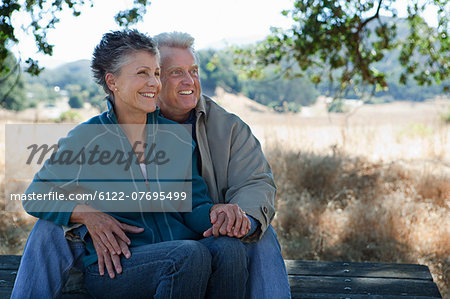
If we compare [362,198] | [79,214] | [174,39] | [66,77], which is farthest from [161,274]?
[66,77]

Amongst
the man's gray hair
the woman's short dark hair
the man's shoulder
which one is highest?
the man's gray hair

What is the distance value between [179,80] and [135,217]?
29.6 inches

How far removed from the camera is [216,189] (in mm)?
2393

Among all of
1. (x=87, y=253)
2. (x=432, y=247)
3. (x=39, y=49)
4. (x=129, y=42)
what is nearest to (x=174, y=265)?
(x=87, y=253)

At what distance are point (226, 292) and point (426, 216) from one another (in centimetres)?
321

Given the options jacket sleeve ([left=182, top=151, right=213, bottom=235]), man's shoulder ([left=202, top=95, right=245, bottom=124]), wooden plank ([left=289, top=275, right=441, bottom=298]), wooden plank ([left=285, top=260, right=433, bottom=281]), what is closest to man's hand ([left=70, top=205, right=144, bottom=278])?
jacket sleeve ([left=182, top=151, right=213, bottom=235])

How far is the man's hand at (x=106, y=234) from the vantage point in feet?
6.18

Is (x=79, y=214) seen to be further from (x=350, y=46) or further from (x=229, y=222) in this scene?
(x=350, y=46)

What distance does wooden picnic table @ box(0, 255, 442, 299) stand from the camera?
229cm

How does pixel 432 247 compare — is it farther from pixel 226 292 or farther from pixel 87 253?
pixel 87 253

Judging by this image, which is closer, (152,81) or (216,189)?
(152,81)

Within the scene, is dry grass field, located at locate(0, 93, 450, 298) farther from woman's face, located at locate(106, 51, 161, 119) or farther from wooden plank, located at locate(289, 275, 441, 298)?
woman's face, located at locate(106, 51, 161, 119)

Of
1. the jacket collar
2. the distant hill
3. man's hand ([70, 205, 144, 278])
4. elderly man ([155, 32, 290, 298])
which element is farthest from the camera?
A: the distant hill

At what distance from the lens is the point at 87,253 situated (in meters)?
2.04
